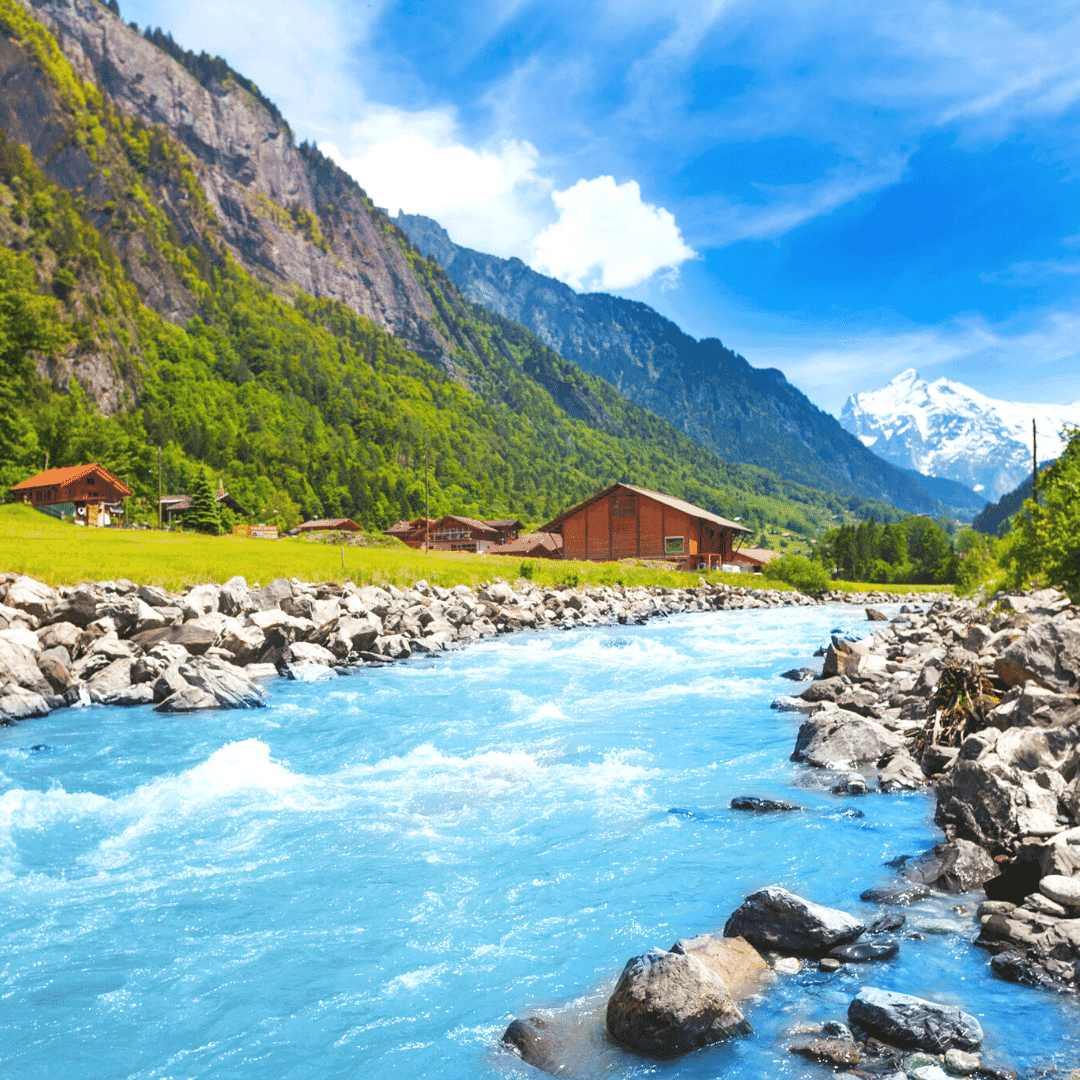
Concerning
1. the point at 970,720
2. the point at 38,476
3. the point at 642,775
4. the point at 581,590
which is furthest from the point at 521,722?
the point at 38,476

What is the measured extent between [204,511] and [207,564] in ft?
230

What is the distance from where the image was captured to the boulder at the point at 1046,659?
1224 cm

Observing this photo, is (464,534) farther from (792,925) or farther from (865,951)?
(865,951)

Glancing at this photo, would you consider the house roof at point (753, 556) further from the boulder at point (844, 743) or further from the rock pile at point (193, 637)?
the boulder at point (844, 743)

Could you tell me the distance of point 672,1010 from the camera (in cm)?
517

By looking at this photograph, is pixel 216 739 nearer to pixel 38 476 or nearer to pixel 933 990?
pixel 933 990

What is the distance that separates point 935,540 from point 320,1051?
502 feet

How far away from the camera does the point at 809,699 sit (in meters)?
17.3

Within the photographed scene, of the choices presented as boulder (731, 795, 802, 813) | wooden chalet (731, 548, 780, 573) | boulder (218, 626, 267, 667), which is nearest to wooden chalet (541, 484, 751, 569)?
wooden chalet (731, 548, 780, 573)

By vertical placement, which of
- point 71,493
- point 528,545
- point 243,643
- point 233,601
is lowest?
point 243,643

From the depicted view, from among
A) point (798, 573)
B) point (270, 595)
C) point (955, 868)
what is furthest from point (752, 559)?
point (955, 868)

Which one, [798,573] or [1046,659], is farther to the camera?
[798,573]

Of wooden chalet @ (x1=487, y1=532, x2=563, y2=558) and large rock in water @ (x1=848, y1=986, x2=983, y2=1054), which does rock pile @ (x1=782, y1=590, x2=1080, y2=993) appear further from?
wooden chalet @ (x1=487, y1=532, x2=563, y2=558)

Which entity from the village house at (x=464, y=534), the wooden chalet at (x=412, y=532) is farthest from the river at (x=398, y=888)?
the wooden chalet at (x=412, y=532)
